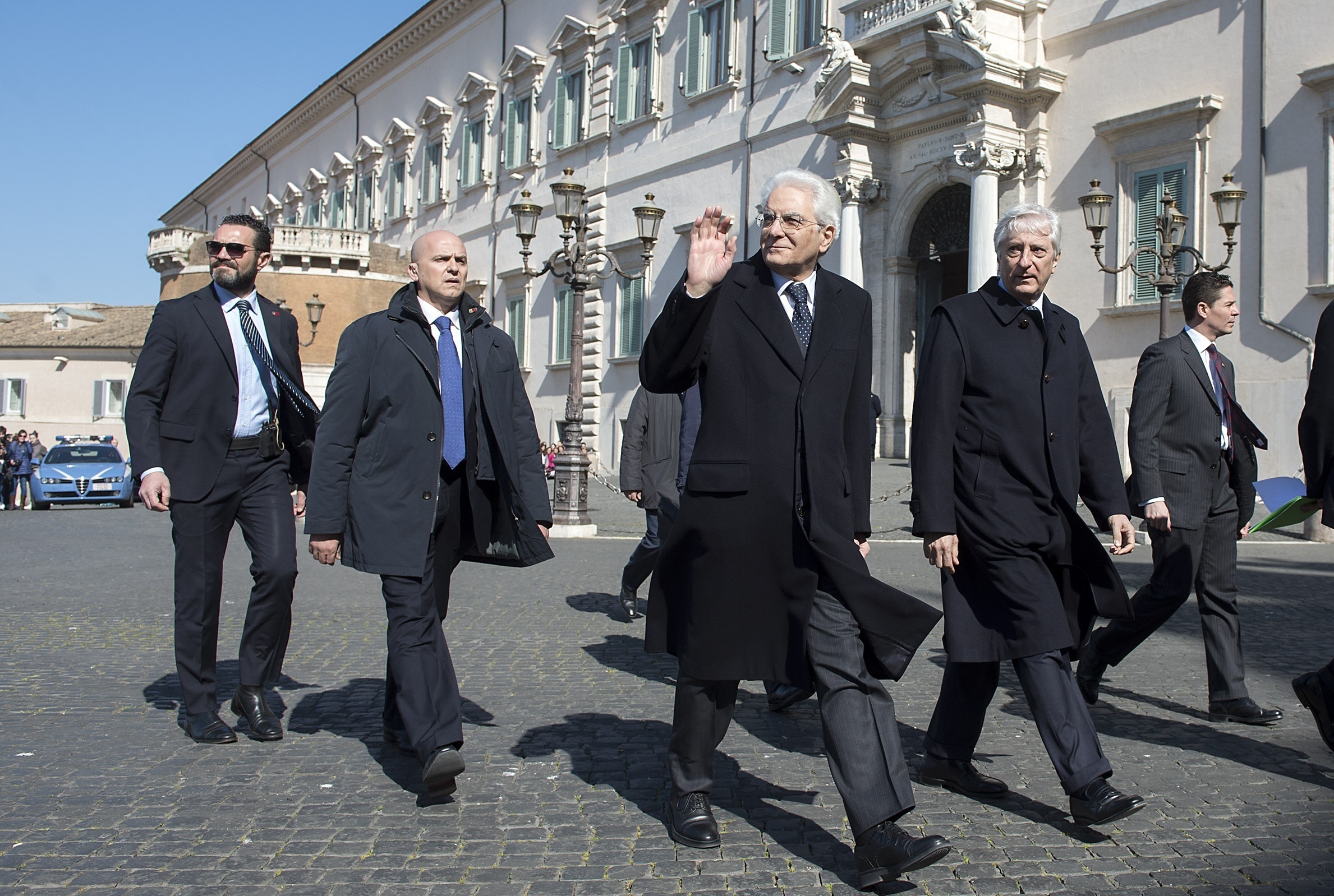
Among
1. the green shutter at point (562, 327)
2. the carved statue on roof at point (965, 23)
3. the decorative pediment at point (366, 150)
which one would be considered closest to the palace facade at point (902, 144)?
the carved statue on roof at point (965, 23)

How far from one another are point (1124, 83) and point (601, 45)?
15.0 m

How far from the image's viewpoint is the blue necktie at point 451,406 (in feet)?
15.0

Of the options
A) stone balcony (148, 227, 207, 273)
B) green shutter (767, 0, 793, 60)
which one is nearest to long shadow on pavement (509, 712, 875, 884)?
green shutter (767, 0, 793, 60)

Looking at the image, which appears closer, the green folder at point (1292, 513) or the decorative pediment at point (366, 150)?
the green folder at point (1292, 513)

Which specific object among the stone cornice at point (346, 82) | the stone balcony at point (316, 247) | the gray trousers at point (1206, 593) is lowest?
the gray trousers at point (1206, 593)

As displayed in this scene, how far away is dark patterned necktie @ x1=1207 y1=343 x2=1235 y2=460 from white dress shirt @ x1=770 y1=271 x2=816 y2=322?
2695 millimetres

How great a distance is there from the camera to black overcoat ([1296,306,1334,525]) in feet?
15.0

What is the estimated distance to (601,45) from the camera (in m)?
30.8

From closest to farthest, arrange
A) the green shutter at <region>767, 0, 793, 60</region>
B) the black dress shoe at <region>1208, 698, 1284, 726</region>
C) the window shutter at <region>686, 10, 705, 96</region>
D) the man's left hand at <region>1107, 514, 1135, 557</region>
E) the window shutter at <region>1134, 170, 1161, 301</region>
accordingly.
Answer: the man's left hand at <region>1107, 514, 1135, 557</region> → the black dress shoe at <region>1208, 698, 1284, 726</region> → the window shutter at <region>1134, 170, 1161, 301</region> → the green shutter at <region>767, 0, 793, 60</region> → the window shutter at <region>686, 10, 705, 96</region>

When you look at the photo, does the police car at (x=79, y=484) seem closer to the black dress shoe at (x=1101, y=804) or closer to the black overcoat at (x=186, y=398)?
the black overcoat at (x=186, y=398)

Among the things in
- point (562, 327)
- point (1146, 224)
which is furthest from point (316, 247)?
point (1146, 224)

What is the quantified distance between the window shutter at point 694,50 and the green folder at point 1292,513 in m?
23.5

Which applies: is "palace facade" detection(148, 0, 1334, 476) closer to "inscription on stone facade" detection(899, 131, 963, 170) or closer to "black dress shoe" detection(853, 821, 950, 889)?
"inscription on stone facade" detection(899, 131, 963, 170)

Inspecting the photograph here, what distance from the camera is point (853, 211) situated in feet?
A: 74.5
